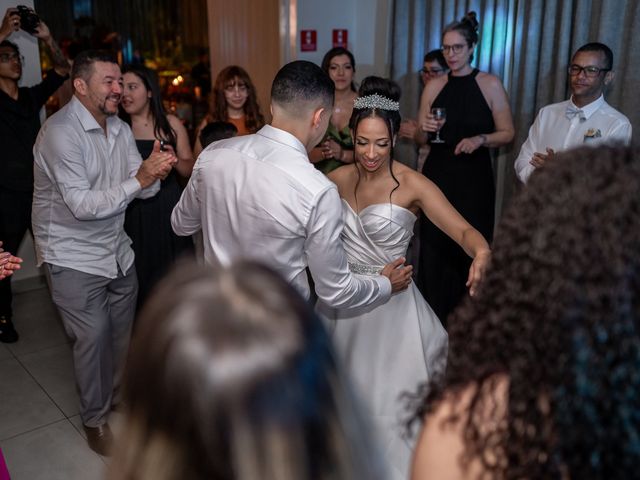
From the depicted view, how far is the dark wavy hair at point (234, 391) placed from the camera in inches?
23.4

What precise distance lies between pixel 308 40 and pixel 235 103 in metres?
1.61

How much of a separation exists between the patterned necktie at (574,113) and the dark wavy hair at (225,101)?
1730mm

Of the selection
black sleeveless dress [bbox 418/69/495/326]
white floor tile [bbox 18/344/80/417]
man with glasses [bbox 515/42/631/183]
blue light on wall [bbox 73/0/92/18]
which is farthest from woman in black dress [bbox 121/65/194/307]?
blue light on wall [bbox 73/0/92/18]

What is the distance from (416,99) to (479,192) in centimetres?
125

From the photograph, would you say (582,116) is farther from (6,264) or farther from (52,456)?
(52,456)

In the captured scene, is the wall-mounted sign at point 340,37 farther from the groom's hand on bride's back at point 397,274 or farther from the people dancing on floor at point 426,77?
the groom's hand on bride's back at point 397,274

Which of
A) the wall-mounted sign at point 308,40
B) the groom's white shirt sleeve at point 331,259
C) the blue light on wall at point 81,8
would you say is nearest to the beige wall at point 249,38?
the wall-mounted sign at point 308,40

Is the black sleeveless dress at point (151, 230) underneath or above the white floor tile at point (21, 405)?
above

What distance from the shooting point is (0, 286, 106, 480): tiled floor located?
2453 mm

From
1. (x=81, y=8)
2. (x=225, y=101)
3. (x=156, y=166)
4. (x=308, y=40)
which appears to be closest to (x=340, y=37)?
(x=308, y=40)

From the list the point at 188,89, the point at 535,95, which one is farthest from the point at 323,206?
the point at 188,89

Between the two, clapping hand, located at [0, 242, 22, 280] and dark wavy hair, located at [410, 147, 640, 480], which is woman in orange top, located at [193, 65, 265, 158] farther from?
dark wavy hair, located at [410, 147, 640, 480]

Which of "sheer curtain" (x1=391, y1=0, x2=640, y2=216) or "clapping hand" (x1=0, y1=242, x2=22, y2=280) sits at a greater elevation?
"sheer curtain" (x1=391, y1=0, x2=640, y2=216)

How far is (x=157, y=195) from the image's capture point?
3.17 m
